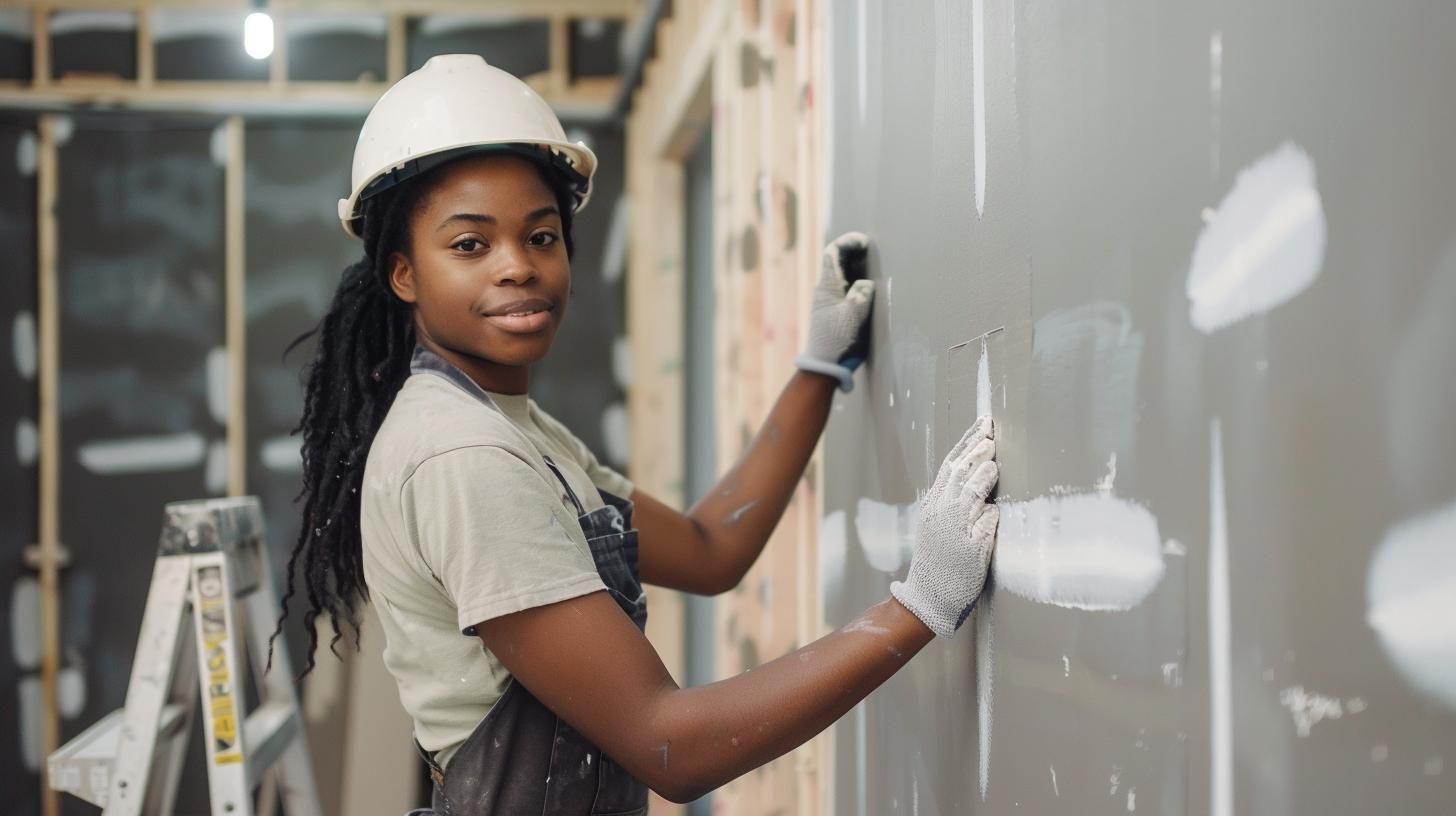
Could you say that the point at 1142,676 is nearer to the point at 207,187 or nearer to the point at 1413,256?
the point at 1413,256

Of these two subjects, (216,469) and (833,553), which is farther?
(216,469)

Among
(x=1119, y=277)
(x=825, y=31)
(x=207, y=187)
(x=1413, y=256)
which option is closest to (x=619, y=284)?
(x=207, y=187)

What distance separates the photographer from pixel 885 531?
1.66m

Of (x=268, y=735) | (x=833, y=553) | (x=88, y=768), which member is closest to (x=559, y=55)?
(x=268, y=735)

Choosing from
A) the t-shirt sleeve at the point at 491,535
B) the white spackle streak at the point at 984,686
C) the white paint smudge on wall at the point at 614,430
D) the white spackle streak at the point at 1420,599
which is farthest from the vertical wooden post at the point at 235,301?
the white spackle streak at the point at 1420,599

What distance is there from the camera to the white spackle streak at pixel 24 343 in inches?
185

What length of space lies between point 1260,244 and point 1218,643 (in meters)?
0.25

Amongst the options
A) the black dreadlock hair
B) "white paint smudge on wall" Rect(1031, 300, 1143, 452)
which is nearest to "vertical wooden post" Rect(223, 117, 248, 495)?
the black dreadlock hair

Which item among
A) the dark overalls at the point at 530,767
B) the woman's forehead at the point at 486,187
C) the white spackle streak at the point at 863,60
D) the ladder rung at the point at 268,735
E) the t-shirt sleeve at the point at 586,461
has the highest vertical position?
the white spackle streak at the point at 863,60

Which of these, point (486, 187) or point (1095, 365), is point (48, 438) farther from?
point (1095, 365)

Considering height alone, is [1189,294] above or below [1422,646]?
above

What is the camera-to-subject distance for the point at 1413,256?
66cm

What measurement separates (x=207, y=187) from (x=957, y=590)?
4240 mm

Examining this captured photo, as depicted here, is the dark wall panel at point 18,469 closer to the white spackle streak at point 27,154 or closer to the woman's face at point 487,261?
the white spackle streak at point 27,154
